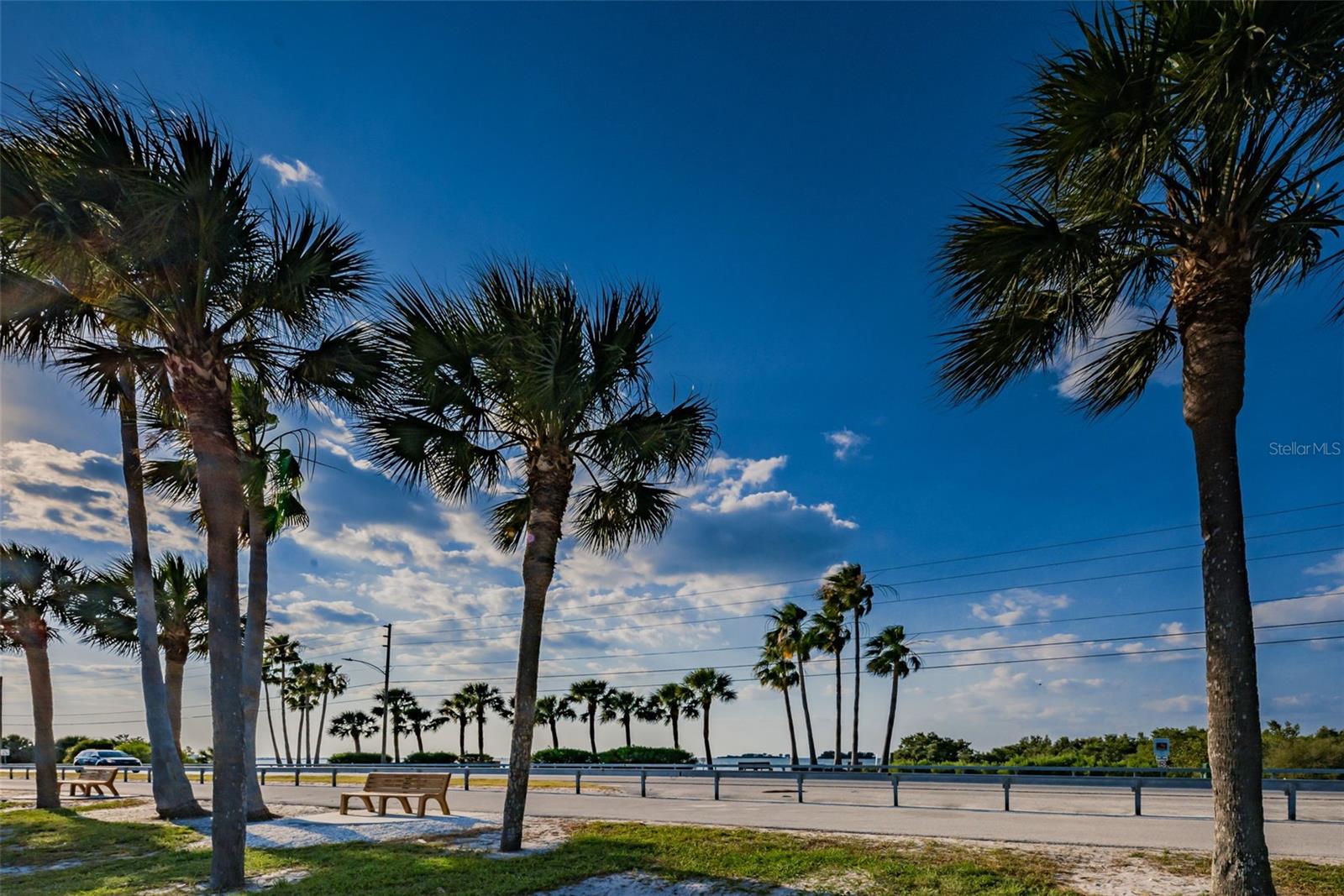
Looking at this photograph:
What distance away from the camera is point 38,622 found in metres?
22.5

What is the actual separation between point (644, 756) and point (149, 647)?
35.1 metres

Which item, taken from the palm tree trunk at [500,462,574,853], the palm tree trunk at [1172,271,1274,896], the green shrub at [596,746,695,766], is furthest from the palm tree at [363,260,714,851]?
the green shrub at [596,746,695,766]

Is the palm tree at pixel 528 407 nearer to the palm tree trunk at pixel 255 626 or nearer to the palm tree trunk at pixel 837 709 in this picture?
the palm tree trunk at pixel 255 626

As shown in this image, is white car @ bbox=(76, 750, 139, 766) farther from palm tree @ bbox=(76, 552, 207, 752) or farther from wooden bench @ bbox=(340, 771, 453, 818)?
wooden bench @ bbox=(340, 771, 453, 818)

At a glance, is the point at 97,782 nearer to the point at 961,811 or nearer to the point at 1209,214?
the point at 961,811

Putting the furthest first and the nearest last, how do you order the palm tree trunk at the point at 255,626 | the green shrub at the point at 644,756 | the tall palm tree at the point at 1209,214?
the green shrub at the point at 644,756
the palm tree trunk at the point at 255,626
the tall palm tree at the point at 1209,214

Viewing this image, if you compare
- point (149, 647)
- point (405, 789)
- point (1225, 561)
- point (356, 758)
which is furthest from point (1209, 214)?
point (356, 758)

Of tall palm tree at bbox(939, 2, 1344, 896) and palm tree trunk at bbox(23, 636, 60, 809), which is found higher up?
tall palm tree at bbox(939, 2, 1344, 896)

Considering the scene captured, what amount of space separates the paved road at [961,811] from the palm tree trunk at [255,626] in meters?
4.49

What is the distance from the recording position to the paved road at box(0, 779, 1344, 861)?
514 inches

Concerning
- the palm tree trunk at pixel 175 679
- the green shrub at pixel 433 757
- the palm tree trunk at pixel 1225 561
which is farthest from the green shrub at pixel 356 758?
the palm tree trunk at pixel 1225 561

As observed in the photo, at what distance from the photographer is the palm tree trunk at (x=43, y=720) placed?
22.0m

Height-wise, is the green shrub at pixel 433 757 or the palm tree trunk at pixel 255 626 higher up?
the palm tree trunk at pixel 255 626

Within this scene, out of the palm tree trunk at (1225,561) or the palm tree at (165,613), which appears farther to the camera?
the palm tree at (165,613)
